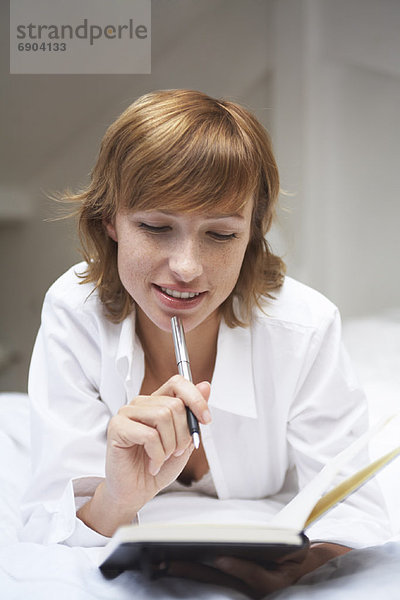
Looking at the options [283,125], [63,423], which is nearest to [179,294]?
[63,423]

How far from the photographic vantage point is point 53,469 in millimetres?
754

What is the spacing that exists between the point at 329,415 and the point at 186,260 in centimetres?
30

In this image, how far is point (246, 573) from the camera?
0.53 m

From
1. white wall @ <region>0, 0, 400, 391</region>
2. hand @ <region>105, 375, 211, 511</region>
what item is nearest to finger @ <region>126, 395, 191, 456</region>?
hand @ <region>105, 375, 211, 511</region>

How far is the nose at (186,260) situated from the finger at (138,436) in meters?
0.15

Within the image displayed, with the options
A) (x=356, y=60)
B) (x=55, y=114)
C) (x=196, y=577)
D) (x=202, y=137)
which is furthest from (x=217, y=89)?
(x=196, y=577)

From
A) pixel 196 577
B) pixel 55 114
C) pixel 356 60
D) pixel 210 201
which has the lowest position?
pixel 196 577

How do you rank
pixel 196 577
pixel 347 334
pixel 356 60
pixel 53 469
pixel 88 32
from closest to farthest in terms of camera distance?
A: pixel 196 577, pixel 53 469, pixel 88 32, pixel 356 60, pixel 347 334

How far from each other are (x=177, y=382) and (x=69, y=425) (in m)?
0.24

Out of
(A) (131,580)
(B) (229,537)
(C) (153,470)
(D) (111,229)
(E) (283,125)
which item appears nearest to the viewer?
(B) (229,537)

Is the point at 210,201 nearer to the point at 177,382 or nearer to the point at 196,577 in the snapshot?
the point at 177,382

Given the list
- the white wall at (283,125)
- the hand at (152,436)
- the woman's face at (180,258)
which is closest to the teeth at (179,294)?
the woman's face at (180,258)

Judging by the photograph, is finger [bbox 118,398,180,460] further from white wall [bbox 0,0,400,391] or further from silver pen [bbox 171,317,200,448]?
white wall [bbox 0,0,400,391]

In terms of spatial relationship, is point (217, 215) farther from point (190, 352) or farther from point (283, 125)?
point (283, 125)
